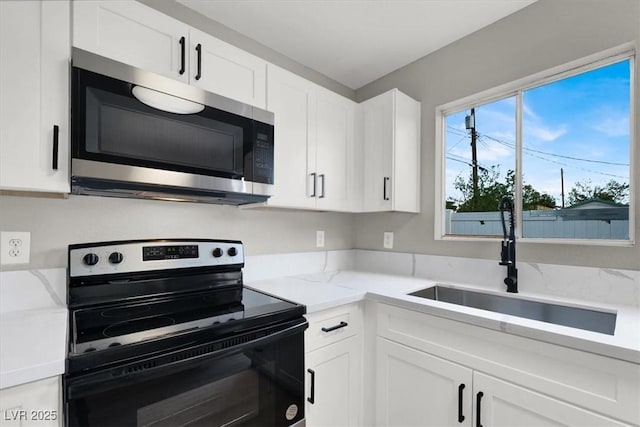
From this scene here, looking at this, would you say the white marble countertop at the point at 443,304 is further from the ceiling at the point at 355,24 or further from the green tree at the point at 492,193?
the ceiling at the point at 355,24

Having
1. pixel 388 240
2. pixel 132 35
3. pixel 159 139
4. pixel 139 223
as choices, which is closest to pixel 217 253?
pixel 139 223

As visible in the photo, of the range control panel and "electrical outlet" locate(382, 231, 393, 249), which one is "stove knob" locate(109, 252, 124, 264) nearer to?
the range control panel

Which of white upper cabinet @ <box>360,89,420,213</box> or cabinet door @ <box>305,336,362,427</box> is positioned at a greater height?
white upper cabinet @ <box>360,89,420,213</box>

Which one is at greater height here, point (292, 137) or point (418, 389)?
point (292, 137)

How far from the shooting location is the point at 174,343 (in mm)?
952

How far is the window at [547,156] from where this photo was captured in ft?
4.82

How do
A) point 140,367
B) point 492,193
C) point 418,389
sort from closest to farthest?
1. point 140,367
2. point 418,389
3. point 492,193

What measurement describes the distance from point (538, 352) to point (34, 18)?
2051 millimetres

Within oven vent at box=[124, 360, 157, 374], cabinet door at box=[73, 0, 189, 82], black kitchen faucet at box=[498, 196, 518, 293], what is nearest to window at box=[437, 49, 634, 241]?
black kitchen faucet at box=[498, 196, 518, 293]

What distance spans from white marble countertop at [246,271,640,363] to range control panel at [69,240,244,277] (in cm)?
27

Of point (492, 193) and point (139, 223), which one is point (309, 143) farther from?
point (492, 193)

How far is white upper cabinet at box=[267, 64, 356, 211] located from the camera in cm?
169

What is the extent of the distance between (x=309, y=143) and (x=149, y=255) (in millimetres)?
1039

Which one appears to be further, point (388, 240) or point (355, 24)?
point (388, 240)
